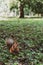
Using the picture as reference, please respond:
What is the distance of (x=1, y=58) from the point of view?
539 cm

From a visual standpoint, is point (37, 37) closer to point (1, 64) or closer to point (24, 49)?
point (24, 49)

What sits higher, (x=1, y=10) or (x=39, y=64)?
(x=39, y=64)

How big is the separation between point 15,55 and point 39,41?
166 centimetres

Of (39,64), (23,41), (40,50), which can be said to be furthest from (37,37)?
(39,64)

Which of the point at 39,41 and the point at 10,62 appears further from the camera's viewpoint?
the point at 39,41

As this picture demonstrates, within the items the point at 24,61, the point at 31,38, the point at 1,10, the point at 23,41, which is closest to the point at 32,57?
the point at 24,61

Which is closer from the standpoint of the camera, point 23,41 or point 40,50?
point 40,50

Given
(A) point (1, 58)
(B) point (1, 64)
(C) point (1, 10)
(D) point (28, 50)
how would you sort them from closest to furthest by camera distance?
(B) point (1, 64)
(A) point (1, 58)
(D) point (28, 50)
(C) point (1, 10)

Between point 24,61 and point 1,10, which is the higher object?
point 24,61

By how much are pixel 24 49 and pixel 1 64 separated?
1458 millimetres

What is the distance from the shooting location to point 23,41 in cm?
695

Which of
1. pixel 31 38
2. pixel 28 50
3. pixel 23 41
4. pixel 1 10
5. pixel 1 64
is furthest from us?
pixel 1 10

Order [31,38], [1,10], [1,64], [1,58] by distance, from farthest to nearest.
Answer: [1,10] < [31,38] < [1,58] < [1,64]

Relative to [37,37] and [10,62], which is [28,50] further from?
[37,37]
